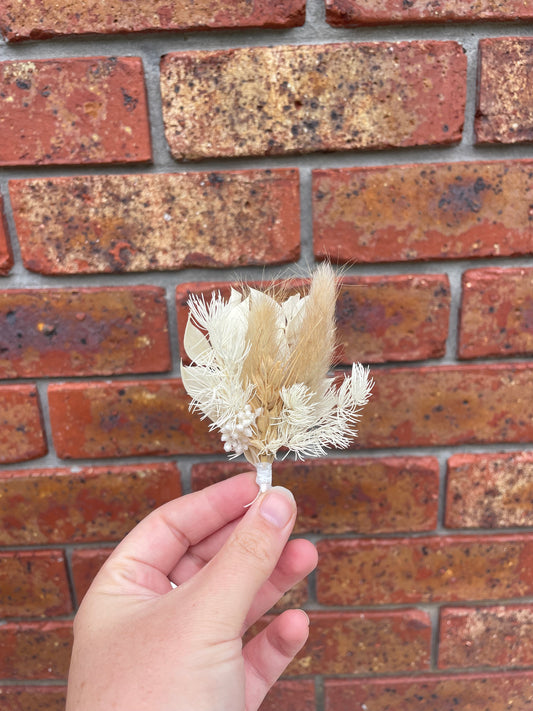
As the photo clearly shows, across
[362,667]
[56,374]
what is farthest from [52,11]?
[362,667]

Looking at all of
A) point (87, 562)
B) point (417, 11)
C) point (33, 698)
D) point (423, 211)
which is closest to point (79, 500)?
point (87, 562)

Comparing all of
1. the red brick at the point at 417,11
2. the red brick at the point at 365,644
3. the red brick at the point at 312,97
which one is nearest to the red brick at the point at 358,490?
the red brick at the point at 365,644

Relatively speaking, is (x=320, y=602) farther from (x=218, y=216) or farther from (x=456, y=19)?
(x=456, y=19)

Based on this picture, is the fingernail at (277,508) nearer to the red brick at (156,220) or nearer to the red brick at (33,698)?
the red brick at (156,220)

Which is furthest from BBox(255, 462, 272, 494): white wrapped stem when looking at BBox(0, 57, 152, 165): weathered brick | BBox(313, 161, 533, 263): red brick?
BBox(0, 57, 152, 165): weathered brick

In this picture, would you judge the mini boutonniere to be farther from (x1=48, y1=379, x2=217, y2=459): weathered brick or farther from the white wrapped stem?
(x1=48, y1=379, x2=217, y2=459): weathered brick
